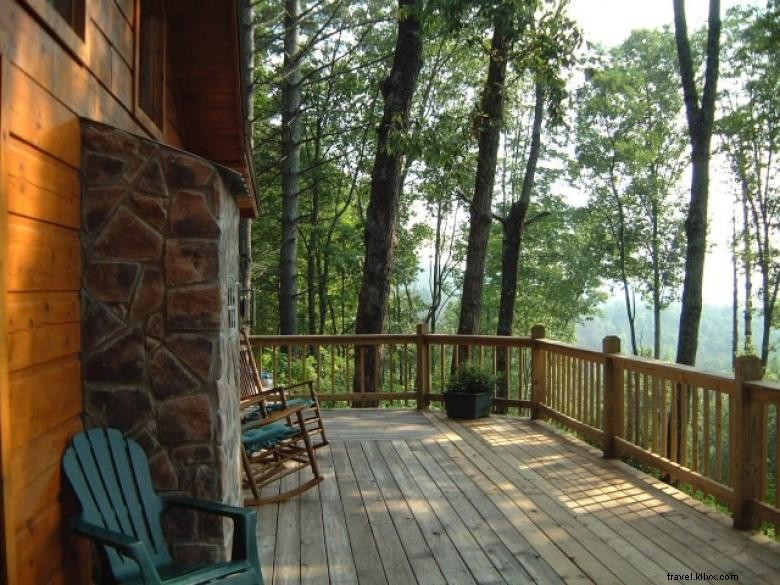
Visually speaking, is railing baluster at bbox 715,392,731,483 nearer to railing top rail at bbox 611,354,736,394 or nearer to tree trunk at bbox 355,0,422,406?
railing top rail at bbox 611,354,736,394

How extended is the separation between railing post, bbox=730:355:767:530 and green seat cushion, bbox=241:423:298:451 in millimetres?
2783

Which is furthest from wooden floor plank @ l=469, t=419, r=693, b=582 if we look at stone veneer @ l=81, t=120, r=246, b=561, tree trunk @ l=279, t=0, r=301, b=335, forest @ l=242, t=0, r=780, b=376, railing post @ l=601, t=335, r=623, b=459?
tree trunk @ l=279, t=0, r=301, b=335

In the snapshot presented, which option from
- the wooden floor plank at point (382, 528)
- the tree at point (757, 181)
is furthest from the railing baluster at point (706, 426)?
the tree at point (757, 181)

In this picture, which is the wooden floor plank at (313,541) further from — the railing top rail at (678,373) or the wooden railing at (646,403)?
the railing top rail at (678,373)

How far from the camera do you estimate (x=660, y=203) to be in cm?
2066

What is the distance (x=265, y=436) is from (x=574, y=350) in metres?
2.90

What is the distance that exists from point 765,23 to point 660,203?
1980cm

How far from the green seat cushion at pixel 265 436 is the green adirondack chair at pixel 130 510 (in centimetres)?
151

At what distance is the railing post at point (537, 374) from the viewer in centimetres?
648

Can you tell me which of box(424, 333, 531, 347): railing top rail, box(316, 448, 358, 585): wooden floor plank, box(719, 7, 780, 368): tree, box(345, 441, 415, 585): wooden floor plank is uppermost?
box(719, 7, 780, 368): tree

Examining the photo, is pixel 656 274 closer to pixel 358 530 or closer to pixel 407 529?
pixel 407 529

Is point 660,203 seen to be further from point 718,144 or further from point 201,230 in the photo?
point 201,230

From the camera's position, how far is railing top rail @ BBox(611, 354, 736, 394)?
12.3ft

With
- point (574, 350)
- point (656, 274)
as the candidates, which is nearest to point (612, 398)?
point (574, 350)
